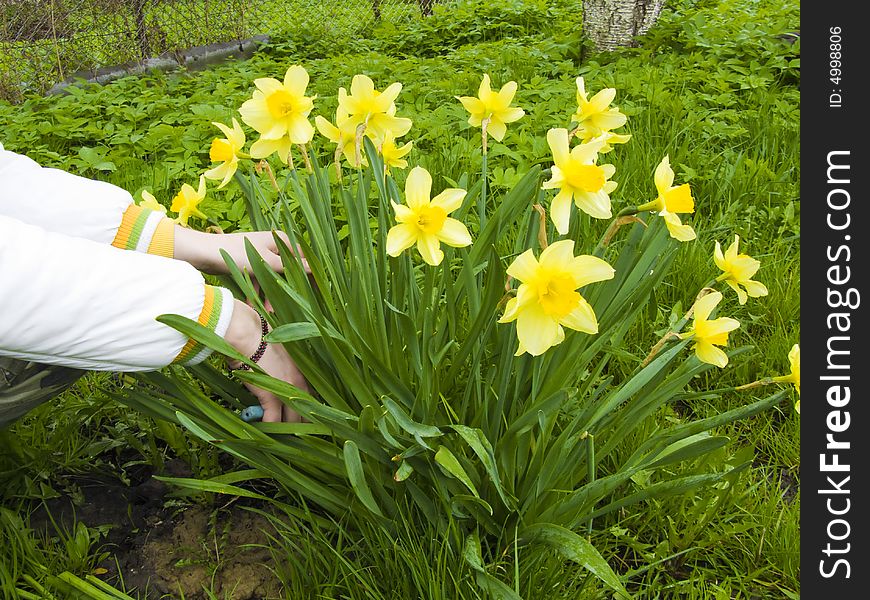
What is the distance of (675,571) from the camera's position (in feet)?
4.21

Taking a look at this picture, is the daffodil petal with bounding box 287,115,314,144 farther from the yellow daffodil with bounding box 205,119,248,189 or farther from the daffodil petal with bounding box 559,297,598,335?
the daffodil petal with bounding box 559,297,598,335

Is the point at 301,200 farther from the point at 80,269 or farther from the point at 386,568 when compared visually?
the point at 386,568

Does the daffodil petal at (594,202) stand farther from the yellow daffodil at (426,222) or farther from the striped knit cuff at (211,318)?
the striped knit cuff at (211,318)

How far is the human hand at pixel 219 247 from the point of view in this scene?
1.30m

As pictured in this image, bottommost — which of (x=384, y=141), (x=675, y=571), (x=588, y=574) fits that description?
(x=675, y=571)

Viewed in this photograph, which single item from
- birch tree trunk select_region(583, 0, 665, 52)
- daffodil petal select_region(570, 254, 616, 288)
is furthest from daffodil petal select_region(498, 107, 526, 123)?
birch tree trunk select_region(583, 0, 665, 52)

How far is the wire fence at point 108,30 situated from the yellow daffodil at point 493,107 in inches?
155

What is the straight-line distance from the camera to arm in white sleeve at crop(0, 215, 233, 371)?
37.5 inches

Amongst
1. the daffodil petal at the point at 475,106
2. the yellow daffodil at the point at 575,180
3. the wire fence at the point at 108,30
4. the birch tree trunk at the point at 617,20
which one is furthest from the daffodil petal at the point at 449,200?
the wire fence at the point at 108,30

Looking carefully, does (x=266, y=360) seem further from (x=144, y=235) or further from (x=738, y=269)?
(x=738, y=269)

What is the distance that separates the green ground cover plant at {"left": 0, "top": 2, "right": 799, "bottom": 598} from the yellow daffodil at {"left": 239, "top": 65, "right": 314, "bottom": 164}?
159 mm

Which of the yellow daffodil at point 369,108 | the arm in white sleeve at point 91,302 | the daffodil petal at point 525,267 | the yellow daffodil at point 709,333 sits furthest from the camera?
the yellow daffodil at point 369,108

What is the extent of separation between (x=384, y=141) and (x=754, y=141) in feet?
6.09
